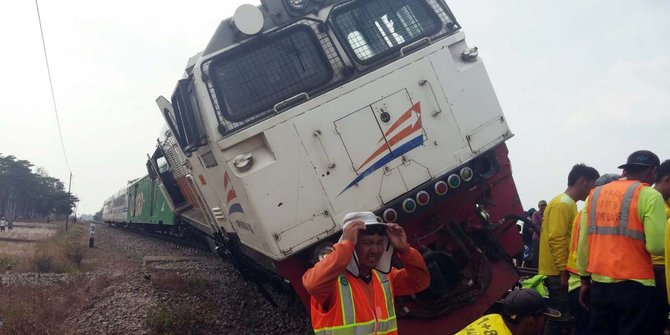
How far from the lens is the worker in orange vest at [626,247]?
3.12m

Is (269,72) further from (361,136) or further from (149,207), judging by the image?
(149,207)

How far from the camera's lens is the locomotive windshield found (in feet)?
14.3

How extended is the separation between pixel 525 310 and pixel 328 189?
2053 millimetres

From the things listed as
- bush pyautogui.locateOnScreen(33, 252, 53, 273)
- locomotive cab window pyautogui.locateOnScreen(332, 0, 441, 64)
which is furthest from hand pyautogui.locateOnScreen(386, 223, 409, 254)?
bush pyautogui.locateOnScreen(33, 252, 53, 273)

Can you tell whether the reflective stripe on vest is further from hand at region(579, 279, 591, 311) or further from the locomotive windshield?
the locomotive windshield

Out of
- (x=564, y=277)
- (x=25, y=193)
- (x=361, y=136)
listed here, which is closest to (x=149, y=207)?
(x=361, y=136)

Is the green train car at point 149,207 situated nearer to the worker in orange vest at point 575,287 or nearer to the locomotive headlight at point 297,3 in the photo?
the locomotive headlight at point 297,3

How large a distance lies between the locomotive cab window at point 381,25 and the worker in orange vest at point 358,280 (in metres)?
2.38

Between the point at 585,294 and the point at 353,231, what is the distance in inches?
85.8

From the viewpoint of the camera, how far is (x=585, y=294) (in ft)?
12.0

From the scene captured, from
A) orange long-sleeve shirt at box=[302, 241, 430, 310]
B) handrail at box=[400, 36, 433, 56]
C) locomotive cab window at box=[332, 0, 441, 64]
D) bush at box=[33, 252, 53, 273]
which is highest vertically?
locomotive cab window at box=[332, 0, 441, 64]

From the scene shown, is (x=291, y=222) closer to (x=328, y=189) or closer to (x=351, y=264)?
(x=328, y=189)

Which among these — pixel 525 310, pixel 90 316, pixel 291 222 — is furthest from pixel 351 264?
pixel 90 316

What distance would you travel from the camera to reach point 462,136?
4508 mm
